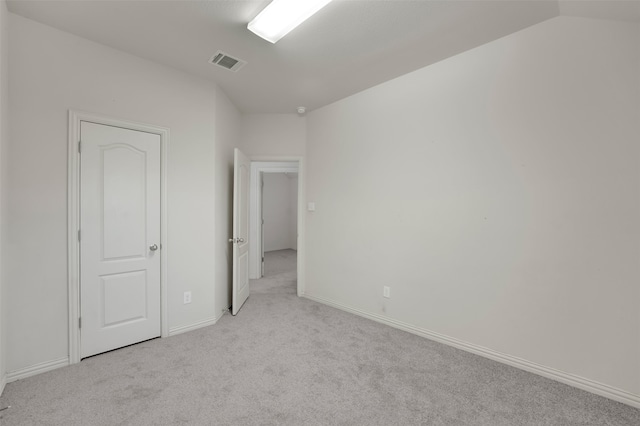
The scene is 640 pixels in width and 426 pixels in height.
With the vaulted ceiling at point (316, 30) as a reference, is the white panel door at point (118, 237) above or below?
below

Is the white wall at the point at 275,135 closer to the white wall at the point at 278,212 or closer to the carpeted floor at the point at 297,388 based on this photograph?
the carpeted floor at the point at 297,388

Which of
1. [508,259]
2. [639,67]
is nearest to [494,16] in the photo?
[639,67]

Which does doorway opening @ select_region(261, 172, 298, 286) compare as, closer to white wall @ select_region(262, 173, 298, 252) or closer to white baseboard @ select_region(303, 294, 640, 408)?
white wall @ select_region(262, 173, 298, 252)

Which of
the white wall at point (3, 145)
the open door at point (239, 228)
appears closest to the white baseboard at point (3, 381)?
the white wall at point (3, 145)

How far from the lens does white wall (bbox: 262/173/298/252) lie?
24.8 feet

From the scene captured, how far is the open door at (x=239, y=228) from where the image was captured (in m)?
3.04

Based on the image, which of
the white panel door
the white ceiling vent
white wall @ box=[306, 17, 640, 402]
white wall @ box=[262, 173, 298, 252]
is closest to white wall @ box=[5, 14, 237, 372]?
the white panel door

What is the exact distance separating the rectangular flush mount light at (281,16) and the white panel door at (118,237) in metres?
1.46

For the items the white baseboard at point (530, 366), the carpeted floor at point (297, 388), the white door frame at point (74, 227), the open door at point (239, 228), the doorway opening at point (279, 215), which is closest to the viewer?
the carpeted floor at point (297, 388)

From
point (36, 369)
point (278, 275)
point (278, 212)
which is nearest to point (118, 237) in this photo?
point (36, 369)

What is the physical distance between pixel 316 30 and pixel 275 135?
1.88m

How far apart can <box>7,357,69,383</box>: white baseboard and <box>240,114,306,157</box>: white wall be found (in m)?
2.84

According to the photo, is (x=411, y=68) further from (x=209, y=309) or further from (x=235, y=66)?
(x=209, y=309)

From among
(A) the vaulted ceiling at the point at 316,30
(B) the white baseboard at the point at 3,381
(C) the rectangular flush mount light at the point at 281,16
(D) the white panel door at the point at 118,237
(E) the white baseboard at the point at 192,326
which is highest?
(A) the vaulted ceiling at the point at 316,30
